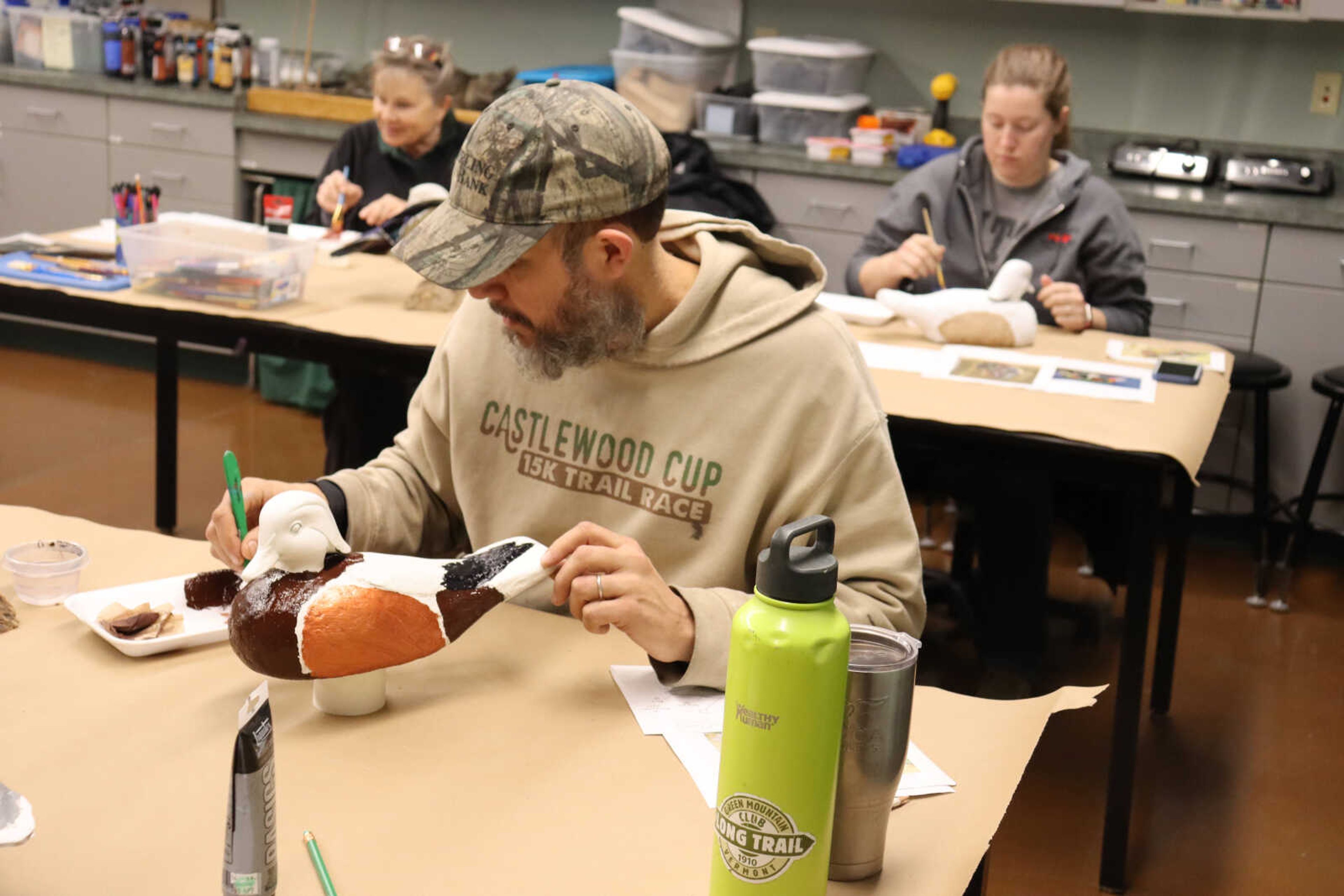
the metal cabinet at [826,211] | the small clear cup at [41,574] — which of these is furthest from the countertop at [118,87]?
the small clear cup at [41,574]

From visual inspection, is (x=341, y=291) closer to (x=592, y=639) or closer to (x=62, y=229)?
(x=592, y=639)

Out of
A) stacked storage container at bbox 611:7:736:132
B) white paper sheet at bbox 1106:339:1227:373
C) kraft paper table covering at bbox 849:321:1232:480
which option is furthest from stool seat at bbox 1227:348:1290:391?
stacked storage container at bbox 611:7:736:132

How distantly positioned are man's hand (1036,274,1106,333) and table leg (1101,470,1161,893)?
773mm

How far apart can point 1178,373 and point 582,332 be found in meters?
1.52

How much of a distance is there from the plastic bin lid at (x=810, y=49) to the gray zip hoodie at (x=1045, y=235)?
130 centimetres

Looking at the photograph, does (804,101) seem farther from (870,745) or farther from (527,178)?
(870,745)

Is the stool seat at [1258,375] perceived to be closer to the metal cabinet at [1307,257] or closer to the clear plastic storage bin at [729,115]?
the metal cabinet at [1307,257]

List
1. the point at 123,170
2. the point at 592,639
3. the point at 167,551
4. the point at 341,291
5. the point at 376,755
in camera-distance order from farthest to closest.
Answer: the point at 123,170
the point at 341,291
the point at 167,551
the point at 592,639
the point at 376,755

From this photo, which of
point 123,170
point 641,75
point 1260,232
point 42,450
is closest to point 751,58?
point 641,75

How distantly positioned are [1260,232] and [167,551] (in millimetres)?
3081

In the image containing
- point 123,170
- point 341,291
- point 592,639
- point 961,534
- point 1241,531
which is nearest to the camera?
point 592,639

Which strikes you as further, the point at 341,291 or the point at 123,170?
the point at 123,170

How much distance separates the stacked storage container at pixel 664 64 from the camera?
4469 millimetres

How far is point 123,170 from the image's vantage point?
4785 millimetres
